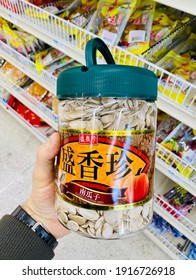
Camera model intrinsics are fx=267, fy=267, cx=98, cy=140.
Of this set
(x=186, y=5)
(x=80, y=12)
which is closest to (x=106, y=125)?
(x=186, y=5)

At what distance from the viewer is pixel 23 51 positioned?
1321mm

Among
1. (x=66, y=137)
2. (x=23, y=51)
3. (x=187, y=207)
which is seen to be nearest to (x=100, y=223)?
(x=66, y=137)

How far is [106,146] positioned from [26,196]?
107cm

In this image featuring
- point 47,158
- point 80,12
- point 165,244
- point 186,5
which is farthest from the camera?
point 165,244

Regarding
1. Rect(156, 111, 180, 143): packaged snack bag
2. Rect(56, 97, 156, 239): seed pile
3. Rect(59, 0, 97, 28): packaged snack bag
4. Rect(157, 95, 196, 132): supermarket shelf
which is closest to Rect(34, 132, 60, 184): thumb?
Answer: Rect(56, 97, 156, 239): seed pile

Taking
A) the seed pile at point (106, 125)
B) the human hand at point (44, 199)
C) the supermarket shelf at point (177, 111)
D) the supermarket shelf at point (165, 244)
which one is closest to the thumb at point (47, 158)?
the human hand at point (44, 199)

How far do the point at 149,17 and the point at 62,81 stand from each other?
602 mm

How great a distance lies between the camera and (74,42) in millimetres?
938

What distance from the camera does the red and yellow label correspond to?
468mm

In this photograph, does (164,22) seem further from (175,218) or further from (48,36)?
(175,218)

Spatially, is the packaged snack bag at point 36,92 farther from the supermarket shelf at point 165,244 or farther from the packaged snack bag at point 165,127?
the supermarket shelf at point 165,244

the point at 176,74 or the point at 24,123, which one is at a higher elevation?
the point at 176,74

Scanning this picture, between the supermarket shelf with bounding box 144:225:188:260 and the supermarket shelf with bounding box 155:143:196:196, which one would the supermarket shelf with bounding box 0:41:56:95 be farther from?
the supermarket shelf with bounding box 144:225:188:260

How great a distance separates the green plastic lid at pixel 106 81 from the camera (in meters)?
0.47
